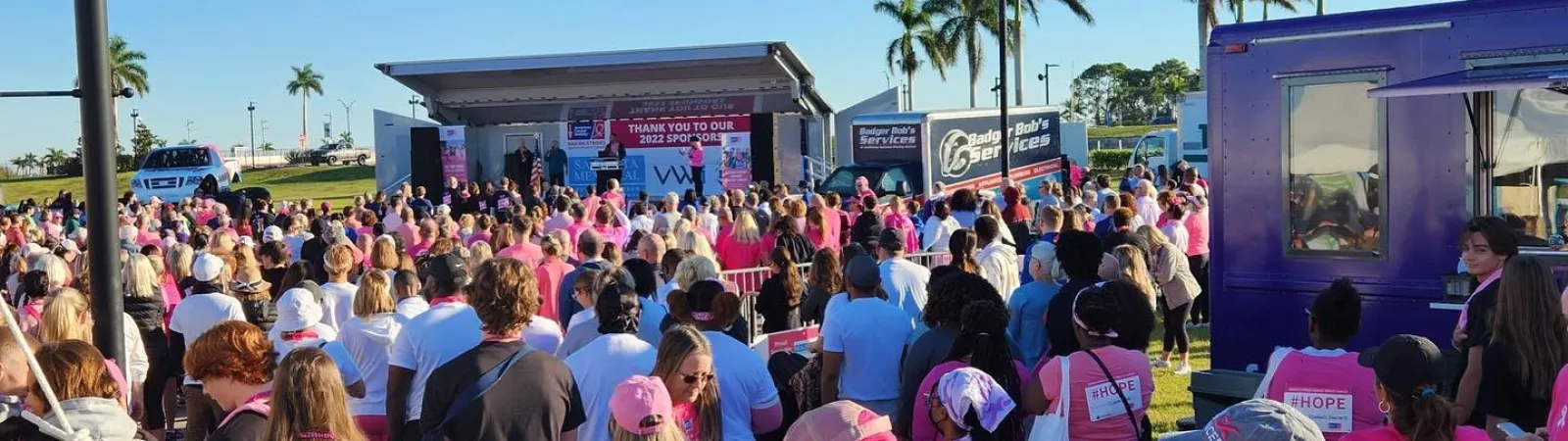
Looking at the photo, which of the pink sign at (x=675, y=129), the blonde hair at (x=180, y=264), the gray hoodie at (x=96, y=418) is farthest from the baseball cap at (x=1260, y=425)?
the pink sign at (x=675, y=129)

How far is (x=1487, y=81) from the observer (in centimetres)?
674

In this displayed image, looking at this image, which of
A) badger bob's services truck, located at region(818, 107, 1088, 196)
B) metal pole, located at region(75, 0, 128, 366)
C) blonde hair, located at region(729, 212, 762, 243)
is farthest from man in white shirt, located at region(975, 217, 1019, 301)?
badger bob's services truck, located at region(818, 107, 1088, 196)

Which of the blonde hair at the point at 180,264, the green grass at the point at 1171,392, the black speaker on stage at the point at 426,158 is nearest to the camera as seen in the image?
the green grass at the point at 1171,392

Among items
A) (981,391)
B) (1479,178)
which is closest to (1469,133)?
(1479,178)

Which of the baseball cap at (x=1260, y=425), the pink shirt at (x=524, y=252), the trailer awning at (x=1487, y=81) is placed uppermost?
the trailer awning at (x=1487, y=81)

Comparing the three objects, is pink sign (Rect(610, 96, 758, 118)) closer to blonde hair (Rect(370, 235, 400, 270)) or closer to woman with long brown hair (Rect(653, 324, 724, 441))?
blonde hair (Rect(370, 235, 400, 270))

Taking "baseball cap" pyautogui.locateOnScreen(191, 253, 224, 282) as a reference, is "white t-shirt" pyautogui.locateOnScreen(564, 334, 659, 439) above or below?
below

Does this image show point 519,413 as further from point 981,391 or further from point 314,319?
point 314,319

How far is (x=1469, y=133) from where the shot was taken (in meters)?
7.13

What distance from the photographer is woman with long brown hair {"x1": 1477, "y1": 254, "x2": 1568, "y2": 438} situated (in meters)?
4.97

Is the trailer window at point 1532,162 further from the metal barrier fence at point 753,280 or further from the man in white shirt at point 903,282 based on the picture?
the metal barrier fence at point 753,280

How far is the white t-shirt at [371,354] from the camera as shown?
655 centimetres

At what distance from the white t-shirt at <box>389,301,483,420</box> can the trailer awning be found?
4480 millimetres

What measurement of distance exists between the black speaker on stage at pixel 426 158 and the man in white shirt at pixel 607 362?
28702 mm
